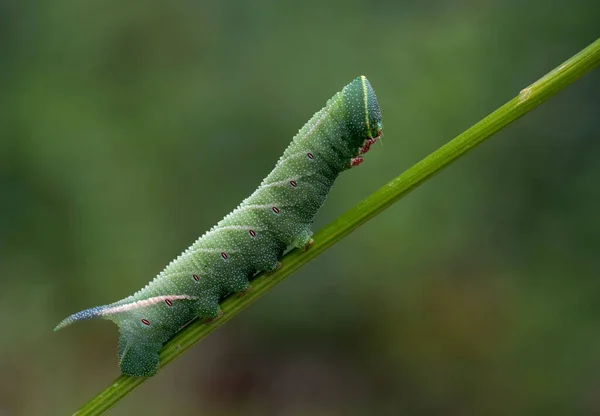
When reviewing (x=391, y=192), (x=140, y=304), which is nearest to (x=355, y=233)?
(x=140, y=304)

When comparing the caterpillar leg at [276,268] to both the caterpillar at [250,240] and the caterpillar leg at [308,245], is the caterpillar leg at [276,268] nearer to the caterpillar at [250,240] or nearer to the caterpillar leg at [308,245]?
the caterpillar at [250,240]

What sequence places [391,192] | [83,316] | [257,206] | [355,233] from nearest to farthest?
[391,192] → [83,316] → [257,206] → [355,233]

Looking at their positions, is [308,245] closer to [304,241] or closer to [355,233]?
[304,241]

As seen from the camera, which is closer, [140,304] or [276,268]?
[276,268]

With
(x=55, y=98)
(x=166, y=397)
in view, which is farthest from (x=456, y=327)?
(x=55, y=98)

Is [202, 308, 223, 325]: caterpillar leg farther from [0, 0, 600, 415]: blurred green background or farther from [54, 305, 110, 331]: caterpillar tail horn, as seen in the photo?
[0, 0, 600, 415]: blurred green background
